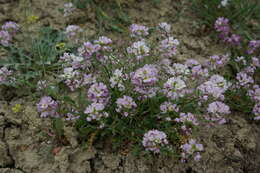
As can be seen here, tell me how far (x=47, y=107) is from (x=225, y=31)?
98.4 inches

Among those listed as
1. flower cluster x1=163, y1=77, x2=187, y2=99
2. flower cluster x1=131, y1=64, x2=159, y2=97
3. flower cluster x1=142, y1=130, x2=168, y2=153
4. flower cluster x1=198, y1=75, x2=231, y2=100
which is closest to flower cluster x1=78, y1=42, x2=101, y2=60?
flower cluster x1=131, y1=64, x2=159, y2=97

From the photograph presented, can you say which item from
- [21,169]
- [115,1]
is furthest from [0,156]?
[115,1]

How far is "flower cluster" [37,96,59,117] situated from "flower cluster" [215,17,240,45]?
2.36 metres

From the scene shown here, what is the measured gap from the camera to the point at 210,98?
2.24 metres

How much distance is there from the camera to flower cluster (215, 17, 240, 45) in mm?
3613

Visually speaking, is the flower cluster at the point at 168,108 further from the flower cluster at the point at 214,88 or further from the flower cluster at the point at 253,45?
the flower cluster at the point at 253,45

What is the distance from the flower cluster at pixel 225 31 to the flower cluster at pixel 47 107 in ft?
7.74

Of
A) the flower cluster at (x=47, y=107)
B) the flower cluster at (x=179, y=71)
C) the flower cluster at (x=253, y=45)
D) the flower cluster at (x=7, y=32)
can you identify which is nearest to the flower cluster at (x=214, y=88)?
the flower cluster at (x=179, y=71)

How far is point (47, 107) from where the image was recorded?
2.19m

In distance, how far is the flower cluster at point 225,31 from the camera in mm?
3613

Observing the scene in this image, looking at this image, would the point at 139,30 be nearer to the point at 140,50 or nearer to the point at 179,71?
the point at 140,50

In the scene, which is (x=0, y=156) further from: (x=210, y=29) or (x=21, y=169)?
(x=210, y=29)

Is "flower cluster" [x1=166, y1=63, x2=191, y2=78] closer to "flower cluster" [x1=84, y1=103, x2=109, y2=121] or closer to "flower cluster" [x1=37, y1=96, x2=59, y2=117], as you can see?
"flower cluster" [x1=84, y1=103, x2=109, y2=121]

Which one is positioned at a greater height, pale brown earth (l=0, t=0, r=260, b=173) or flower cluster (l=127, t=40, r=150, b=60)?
flower cluster (l=127, t=40, r=150, b=60)
